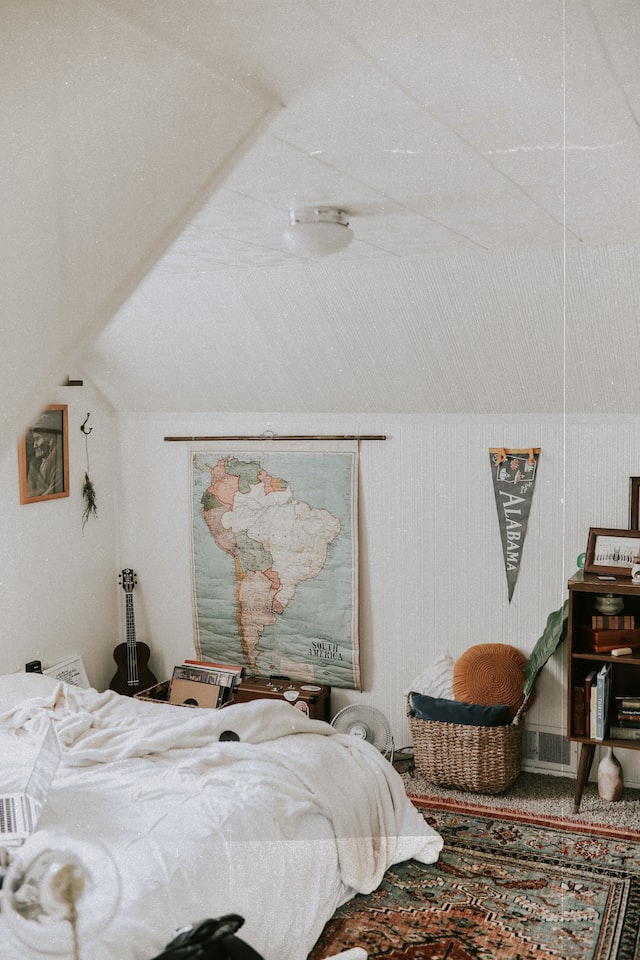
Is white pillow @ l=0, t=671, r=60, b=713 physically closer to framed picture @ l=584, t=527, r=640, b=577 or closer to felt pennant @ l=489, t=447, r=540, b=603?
felt pennant @ l=489, t=447, r=540, b=603

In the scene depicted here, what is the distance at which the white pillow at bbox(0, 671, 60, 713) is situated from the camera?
311 cm

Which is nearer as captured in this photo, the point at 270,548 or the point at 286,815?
the point at 286,815

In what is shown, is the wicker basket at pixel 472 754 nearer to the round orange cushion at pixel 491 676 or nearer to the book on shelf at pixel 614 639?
the round orange cushion at pixel 491 676

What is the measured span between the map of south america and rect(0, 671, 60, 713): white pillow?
1.04 meters

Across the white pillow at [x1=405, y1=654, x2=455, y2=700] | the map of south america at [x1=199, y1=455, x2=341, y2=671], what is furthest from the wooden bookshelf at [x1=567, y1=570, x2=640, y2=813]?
the map of south america at [x1=199, y1=455, x2=341, y2=671]

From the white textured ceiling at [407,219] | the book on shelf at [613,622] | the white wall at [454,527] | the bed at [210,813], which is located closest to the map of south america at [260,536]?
the white wall at [454,527]

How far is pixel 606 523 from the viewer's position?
11.0 ft

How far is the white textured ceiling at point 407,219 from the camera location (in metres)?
1.04

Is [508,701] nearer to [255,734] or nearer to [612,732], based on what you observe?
[612,732]

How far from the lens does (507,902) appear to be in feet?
8.20

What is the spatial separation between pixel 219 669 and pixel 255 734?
1.20 metres

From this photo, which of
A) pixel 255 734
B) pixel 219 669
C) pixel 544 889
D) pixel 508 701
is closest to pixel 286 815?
pixel 255 734

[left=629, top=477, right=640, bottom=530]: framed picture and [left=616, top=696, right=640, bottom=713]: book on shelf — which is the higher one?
Result: [left=629, top=477, right=640, bottom=530]: framed picture

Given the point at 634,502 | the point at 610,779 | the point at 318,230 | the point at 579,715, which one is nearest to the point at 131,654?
the point at 579,715
